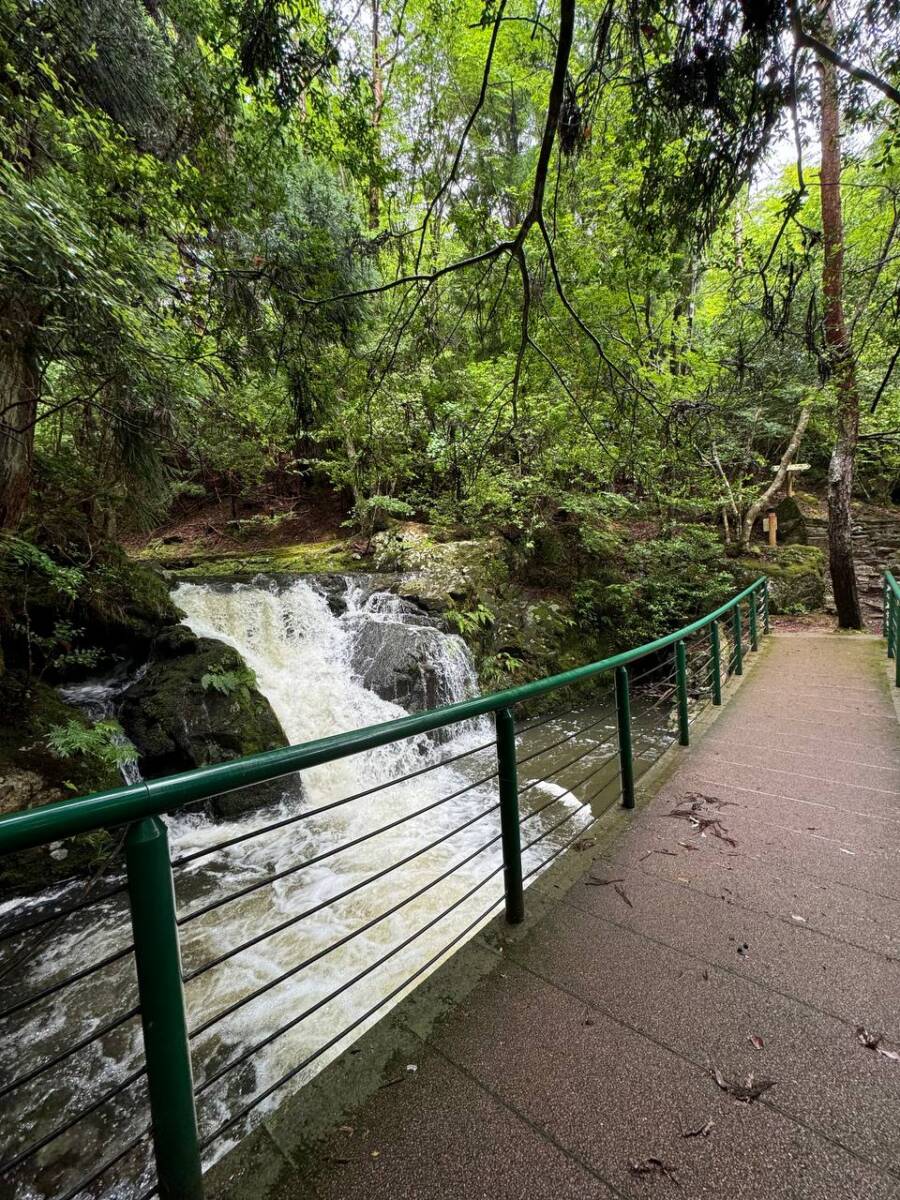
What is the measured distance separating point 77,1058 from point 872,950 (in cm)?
396

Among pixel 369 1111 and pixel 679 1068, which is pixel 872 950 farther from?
pixel 369 1111

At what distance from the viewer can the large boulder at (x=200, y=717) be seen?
5453 millimetres

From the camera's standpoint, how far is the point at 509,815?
6.75 feet

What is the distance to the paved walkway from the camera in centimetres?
124

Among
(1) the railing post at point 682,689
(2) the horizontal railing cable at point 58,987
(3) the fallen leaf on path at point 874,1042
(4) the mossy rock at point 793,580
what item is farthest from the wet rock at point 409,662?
(4) the mossy rock at point 793,580

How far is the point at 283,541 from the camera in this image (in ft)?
43.4

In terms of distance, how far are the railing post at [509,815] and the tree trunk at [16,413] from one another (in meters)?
3.86

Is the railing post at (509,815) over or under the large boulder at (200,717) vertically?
over

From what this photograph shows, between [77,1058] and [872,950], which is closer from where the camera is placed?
[872,950]

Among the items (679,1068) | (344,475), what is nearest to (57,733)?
(679,1068)

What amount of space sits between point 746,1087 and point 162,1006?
1.56 meters

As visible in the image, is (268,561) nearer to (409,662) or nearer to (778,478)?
(409,662)

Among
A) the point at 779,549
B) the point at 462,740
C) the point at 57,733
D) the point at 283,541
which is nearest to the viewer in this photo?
the point at 57,733

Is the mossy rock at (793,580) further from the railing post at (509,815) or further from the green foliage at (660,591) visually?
the railing post at (509,815)
